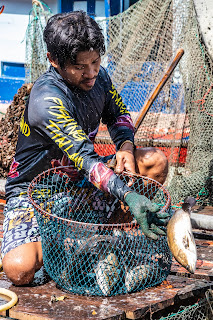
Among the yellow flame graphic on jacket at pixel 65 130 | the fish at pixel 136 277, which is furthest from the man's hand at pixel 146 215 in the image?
the yellow flame graphic on jacket at pixel 65 130

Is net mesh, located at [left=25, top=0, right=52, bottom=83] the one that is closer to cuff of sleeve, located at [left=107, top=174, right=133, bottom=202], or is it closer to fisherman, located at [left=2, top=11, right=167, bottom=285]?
fisherman, located at [left=2, top=11, right=167, bottom=285]

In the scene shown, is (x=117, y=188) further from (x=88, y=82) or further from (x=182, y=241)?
(x=88, y=82)

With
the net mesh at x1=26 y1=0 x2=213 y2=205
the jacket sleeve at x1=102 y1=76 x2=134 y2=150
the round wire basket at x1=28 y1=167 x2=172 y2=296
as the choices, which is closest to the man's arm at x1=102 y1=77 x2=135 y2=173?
the jacket sleeve at x1=102 y1=76 x2=134 y2=150

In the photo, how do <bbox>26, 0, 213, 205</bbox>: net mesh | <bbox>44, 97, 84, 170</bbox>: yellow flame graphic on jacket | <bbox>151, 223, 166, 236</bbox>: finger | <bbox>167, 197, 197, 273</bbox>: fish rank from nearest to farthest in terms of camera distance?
<bbox>167, 197, 197, 273</bbox>: fish
<bbox>151, 223, 166, 236</bbox>: finger
<bbox>44, 97, 84, 170</bbox>: yellow flame graphic on jacket
<bbox>26, 0, 213, 205</bbox>: net mesh

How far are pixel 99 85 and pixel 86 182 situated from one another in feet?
2.62

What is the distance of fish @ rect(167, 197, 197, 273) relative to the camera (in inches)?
103

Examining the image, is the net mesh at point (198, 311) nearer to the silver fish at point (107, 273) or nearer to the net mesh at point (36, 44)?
the silver fish at point (107, 273)

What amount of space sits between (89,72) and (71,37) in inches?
10.5

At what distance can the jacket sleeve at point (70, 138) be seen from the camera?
3010 mm

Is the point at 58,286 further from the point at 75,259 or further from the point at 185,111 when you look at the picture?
the point at 185,111

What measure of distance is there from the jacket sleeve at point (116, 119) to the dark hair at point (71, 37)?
Answer: 0.64 metres

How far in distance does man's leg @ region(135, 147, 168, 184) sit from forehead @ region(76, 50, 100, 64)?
2.90 feet

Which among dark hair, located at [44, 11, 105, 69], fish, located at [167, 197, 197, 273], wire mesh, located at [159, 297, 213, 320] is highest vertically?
dark hair, located at [44, 11, 105, 69]

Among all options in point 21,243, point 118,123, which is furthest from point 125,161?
point 21,243
